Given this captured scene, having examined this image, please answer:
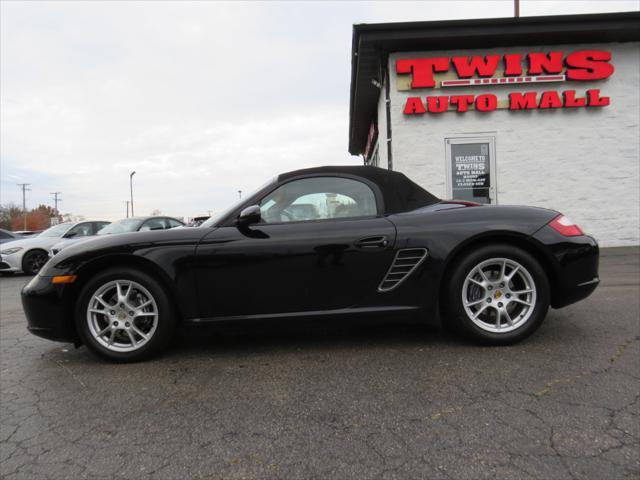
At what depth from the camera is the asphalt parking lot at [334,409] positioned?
5.29 feet

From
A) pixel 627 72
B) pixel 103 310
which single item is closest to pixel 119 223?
pixel 103 310

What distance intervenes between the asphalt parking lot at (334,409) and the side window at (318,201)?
2.65 feet

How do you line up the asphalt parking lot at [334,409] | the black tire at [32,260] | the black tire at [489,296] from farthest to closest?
the black tire at [32,260]
the black tire at [489,296]
the asphalt parking lot at [334,409]

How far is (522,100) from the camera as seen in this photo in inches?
363

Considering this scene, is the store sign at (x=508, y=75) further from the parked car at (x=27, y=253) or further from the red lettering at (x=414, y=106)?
the parked car at (x=27, y=253)

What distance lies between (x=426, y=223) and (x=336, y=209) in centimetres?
65

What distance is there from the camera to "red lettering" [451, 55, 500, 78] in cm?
912

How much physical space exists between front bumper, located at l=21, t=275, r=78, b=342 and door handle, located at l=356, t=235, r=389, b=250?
2.06 metres

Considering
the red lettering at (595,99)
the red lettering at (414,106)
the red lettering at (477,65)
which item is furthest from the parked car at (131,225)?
the red lettering at (595,99)

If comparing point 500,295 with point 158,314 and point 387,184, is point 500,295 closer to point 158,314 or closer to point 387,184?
point 387,184

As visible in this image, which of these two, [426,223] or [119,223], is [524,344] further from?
[119,223]

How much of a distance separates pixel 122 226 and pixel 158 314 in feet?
23.7

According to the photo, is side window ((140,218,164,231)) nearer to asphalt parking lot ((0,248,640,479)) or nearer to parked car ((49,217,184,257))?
parked car ((49,217,184,257))

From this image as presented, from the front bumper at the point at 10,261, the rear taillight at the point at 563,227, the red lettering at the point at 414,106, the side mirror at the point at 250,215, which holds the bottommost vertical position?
the front bumper at the point at 10,261
